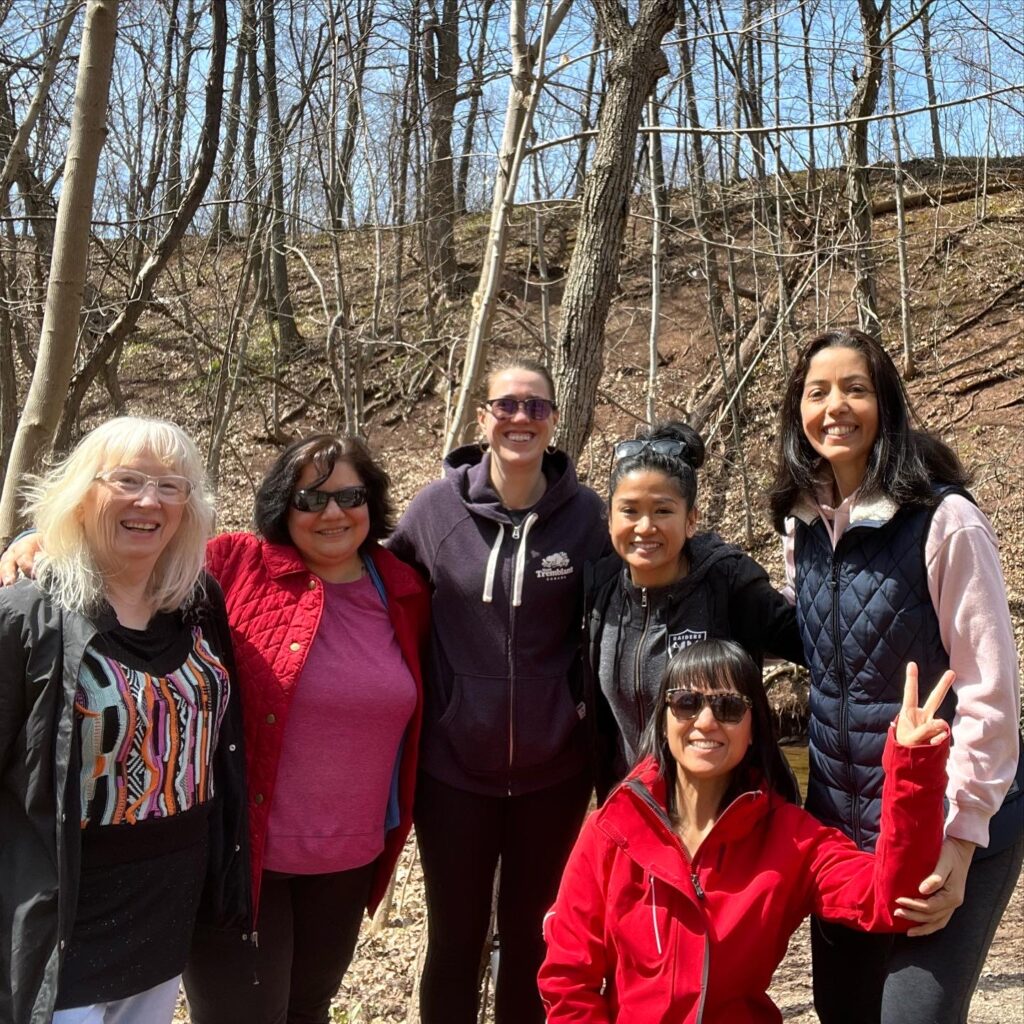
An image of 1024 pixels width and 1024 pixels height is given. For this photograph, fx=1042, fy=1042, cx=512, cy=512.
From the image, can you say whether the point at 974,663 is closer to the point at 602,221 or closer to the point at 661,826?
the point at 661,826

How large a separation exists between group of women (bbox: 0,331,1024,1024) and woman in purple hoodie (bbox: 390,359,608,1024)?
0.01m

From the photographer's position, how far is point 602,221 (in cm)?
489

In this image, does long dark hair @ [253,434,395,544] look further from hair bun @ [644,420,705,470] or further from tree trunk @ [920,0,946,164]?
tree trunk @ [920,0,946,164]

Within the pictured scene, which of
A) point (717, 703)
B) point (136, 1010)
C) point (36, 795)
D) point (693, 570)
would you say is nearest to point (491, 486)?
point (693, 570)

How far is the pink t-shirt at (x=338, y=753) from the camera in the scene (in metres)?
3.03

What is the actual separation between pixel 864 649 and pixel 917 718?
278 mm

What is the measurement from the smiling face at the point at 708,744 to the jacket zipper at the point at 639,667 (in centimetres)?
24

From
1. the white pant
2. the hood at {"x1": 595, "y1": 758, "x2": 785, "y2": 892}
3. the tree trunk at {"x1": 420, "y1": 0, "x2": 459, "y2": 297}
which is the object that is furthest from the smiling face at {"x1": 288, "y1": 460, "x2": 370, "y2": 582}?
the tree trunk at {"x1": 420, "y1": 0, "x2": 459, "y2": 297}

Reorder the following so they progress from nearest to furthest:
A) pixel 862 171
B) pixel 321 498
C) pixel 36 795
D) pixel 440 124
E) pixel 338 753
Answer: pixel 36 795, pixel 338 753, pixel 321 498, pixel 862 171, pixel 440 124

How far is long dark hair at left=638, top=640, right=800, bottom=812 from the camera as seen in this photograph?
108 inches

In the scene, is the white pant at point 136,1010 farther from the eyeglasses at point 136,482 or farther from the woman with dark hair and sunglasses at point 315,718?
the eyeglasses at point 136,482

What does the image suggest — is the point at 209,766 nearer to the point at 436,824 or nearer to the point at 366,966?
the point at 436,824

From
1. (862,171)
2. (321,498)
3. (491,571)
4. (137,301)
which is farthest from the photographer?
(862,171)

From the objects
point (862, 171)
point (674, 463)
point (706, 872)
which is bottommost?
point (706, 872)
